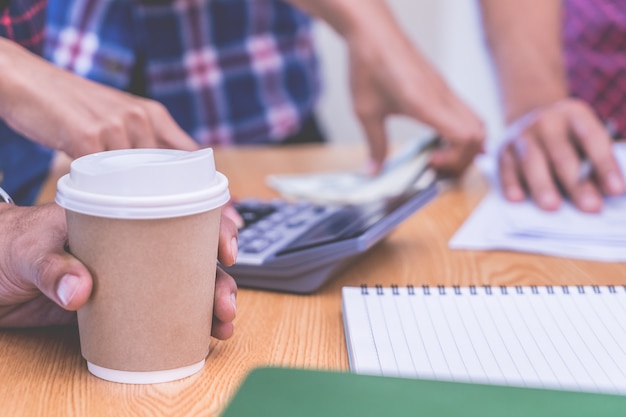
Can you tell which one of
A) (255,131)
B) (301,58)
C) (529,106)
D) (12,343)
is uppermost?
(12,343)

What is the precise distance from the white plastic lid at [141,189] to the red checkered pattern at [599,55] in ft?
3.83

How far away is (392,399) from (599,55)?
3.92 feet

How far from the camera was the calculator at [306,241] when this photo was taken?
636mm

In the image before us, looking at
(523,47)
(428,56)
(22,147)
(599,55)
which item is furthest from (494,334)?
(428,56)

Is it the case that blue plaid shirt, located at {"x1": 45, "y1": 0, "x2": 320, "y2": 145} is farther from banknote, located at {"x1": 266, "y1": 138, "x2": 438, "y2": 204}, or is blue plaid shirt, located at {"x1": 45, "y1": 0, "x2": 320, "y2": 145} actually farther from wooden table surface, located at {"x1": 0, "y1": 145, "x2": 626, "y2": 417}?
wooden table surface, located at {"x1": 0, "y1": 145, "x2": 626, "y2": 417}

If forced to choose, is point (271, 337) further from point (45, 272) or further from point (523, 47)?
point (523, 47)

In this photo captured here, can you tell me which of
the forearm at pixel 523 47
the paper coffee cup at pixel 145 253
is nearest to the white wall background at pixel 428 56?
the forearm at pixel 523 47

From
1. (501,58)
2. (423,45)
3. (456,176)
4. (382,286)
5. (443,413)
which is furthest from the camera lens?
(423,45)

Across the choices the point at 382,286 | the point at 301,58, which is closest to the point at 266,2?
the point at 301,58

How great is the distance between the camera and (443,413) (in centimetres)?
39

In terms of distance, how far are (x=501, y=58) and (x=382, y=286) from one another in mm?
775

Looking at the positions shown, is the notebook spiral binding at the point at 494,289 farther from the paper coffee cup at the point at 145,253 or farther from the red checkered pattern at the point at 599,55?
the red checkered pattern at the point at 599,55

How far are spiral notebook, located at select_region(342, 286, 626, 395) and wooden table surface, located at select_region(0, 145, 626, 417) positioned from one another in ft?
0.11

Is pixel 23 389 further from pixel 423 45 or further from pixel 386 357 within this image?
pixel 423 45
